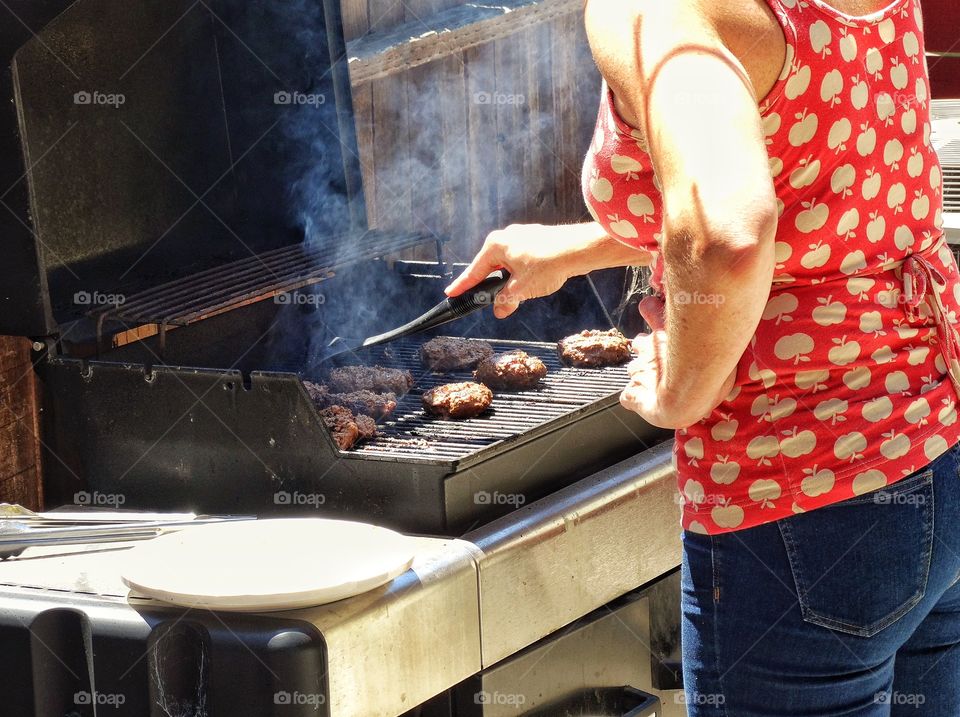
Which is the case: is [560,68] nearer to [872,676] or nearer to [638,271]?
[638,271]

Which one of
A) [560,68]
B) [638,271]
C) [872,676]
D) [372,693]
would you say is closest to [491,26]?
[560,68]

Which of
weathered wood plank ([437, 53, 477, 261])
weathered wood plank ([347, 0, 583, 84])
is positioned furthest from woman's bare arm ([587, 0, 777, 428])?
weathered wood plank ([437, 53, 477, 261])

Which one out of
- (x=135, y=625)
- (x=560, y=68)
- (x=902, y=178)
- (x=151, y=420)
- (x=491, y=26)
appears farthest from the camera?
(x=560, y=68)

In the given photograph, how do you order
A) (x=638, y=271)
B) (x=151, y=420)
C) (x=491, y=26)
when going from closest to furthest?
(x=151, y=420) < (x=638, y=271) < (x=491, y=26)

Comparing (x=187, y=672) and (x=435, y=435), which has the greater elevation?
(x=435, y=435)

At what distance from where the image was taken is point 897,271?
1.53 meters

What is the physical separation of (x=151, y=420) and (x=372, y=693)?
91 cm

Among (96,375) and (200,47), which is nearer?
(96,375)

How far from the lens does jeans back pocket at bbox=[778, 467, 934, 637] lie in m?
1.50
